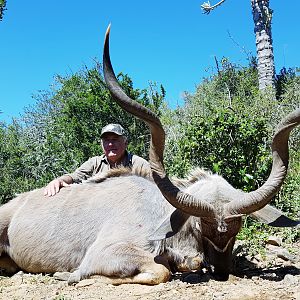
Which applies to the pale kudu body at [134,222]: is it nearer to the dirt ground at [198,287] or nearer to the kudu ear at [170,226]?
the kudu ear at [170,226]

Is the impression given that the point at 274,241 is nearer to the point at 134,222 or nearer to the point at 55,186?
the point at 134,222

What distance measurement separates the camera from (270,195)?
12.8 feet

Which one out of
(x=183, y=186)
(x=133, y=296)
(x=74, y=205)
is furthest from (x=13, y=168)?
(x=133, y=296)

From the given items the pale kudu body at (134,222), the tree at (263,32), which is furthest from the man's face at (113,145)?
the tree at (263,32)

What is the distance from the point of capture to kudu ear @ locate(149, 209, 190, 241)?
4121 millimetres

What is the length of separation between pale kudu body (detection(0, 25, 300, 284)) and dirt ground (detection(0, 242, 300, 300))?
140 mm

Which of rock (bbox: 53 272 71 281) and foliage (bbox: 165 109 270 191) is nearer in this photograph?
rock (bbox: 53 272 71 281)

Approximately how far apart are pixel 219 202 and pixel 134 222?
34.5 inches

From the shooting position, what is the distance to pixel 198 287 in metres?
3.75

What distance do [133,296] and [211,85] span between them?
407 inches

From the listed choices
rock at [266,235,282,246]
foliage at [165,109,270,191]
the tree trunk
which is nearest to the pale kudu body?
rock at [266,235,282,246]

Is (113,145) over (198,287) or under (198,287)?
over

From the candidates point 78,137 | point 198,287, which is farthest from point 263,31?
point 198,287

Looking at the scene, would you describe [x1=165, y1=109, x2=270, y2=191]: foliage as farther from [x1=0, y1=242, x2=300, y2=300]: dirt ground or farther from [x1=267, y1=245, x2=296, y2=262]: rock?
[x1=0, y1=242, x2=300, y2=300]: dirt ground
